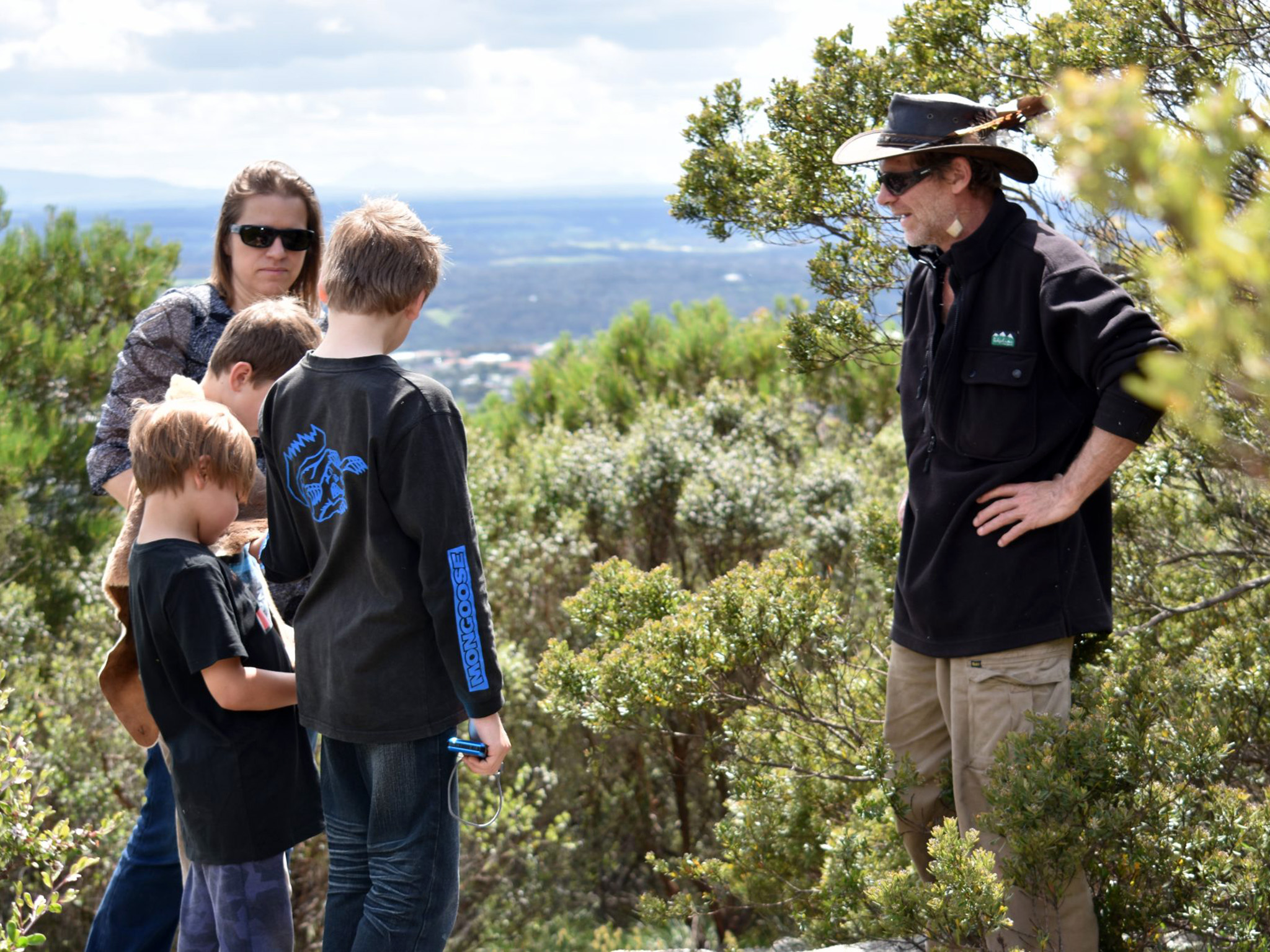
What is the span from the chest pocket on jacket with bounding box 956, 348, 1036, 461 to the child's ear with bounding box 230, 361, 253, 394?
1695 millimetres

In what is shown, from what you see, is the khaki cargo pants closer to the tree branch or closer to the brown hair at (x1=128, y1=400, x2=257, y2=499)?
the tree branch

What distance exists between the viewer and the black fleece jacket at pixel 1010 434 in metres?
A: 2.35

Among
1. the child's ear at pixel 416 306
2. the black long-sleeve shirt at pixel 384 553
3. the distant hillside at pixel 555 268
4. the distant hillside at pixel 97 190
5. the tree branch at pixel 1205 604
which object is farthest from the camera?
the distant hillside at pixel 97 190

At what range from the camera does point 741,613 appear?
3.21 meters

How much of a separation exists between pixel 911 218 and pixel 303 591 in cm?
178

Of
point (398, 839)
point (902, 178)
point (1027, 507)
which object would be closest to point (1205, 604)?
point (1027, 507)

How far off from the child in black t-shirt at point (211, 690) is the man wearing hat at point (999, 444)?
60.8 inches

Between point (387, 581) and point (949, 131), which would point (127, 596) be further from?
point (949, 131)

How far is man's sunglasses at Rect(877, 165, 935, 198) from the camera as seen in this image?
251 centimetres

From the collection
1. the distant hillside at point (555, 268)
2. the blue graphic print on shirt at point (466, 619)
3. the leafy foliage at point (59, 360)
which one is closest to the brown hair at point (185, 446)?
the blue graphic print on shirt at point (466, 619)

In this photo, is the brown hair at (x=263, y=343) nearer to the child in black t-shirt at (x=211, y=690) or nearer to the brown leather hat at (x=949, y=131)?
the child in black t-shirt at (x=211, y=690)

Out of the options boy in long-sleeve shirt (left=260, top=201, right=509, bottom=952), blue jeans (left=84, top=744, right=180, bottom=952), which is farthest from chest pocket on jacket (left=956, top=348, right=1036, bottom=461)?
blue jeans (left=84, top=744, right=180, bottom=952)

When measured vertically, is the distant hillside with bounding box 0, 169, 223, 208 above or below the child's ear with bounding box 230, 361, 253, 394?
above

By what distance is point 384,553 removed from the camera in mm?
2158
